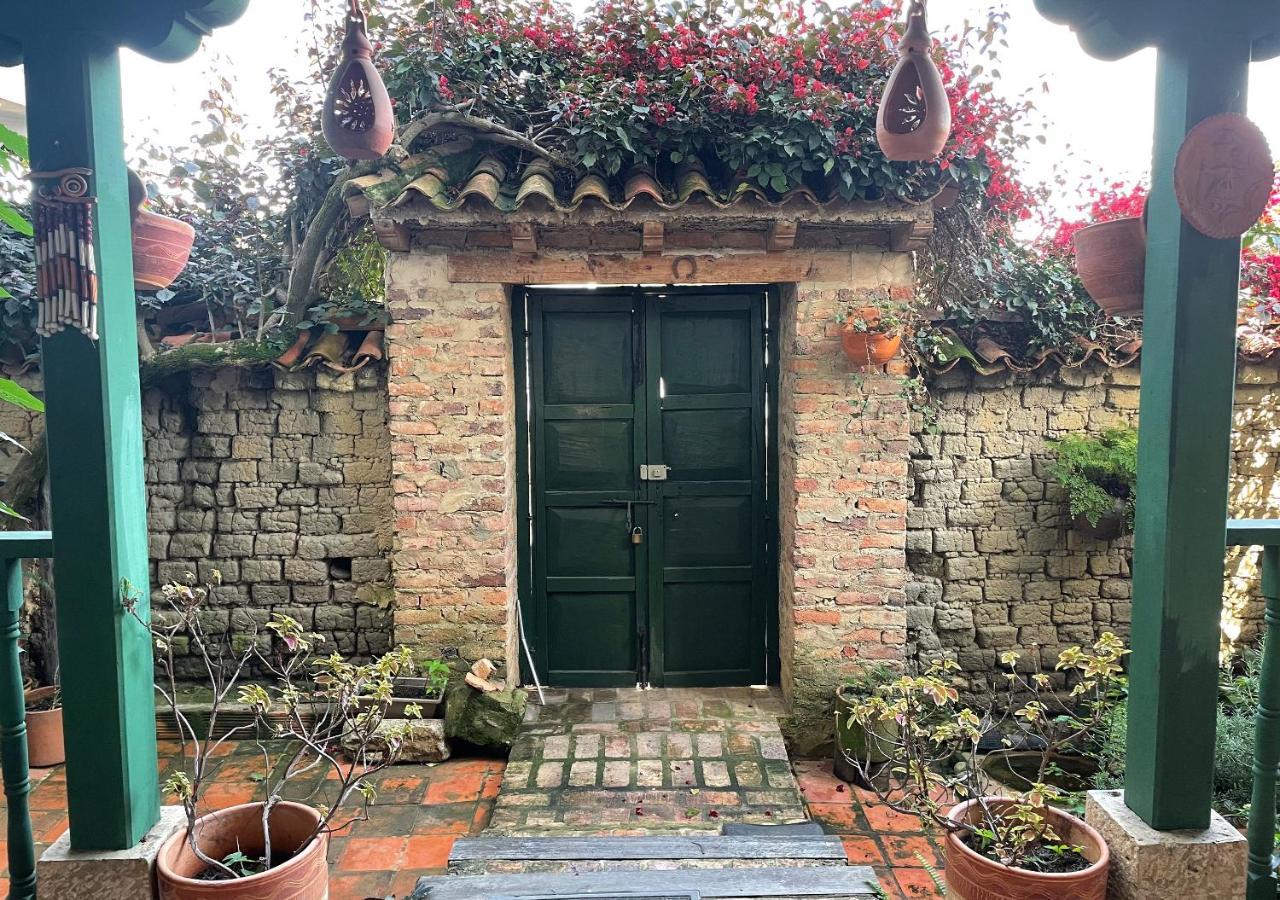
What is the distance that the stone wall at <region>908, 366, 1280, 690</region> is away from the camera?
4.68 meters

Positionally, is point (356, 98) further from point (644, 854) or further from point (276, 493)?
point (276, 493)

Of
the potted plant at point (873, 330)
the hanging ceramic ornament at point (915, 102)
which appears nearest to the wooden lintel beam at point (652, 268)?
the potted plant at point (873, 330)

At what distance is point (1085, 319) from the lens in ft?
15.0

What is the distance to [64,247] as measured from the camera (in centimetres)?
182

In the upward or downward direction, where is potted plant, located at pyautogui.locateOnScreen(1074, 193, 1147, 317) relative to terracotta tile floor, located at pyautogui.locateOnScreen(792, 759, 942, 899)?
upward

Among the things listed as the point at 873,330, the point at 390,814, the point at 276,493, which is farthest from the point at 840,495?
the point at 276,493

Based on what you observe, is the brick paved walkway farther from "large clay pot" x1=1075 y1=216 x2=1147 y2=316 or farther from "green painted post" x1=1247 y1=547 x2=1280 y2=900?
"large clay pot" x1=1075 y1=216 x2=1147 y2=316

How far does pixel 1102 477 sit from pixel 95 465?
4703mm

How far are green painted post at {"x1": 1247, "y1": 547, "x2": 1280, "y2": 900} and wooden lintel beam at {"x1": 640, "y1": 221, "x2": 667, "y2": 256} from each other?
2826mm

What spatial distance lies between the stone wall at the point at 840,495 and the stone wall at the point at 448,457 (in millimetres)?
1613

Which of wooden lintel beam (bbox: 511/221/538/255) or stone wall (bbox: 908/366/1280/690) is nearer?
wooden lintel beam (bbox: 511/221/538/255)

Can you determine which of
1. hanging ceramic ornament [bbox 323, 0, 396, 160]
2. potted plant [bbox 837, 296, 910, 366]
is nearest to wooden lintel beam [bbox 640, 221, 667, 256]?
potted plant [bbox 837, 296, 910, 366]

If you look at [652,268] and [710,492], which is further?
[710,492]

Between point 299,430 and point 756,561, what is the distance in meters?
2.83
